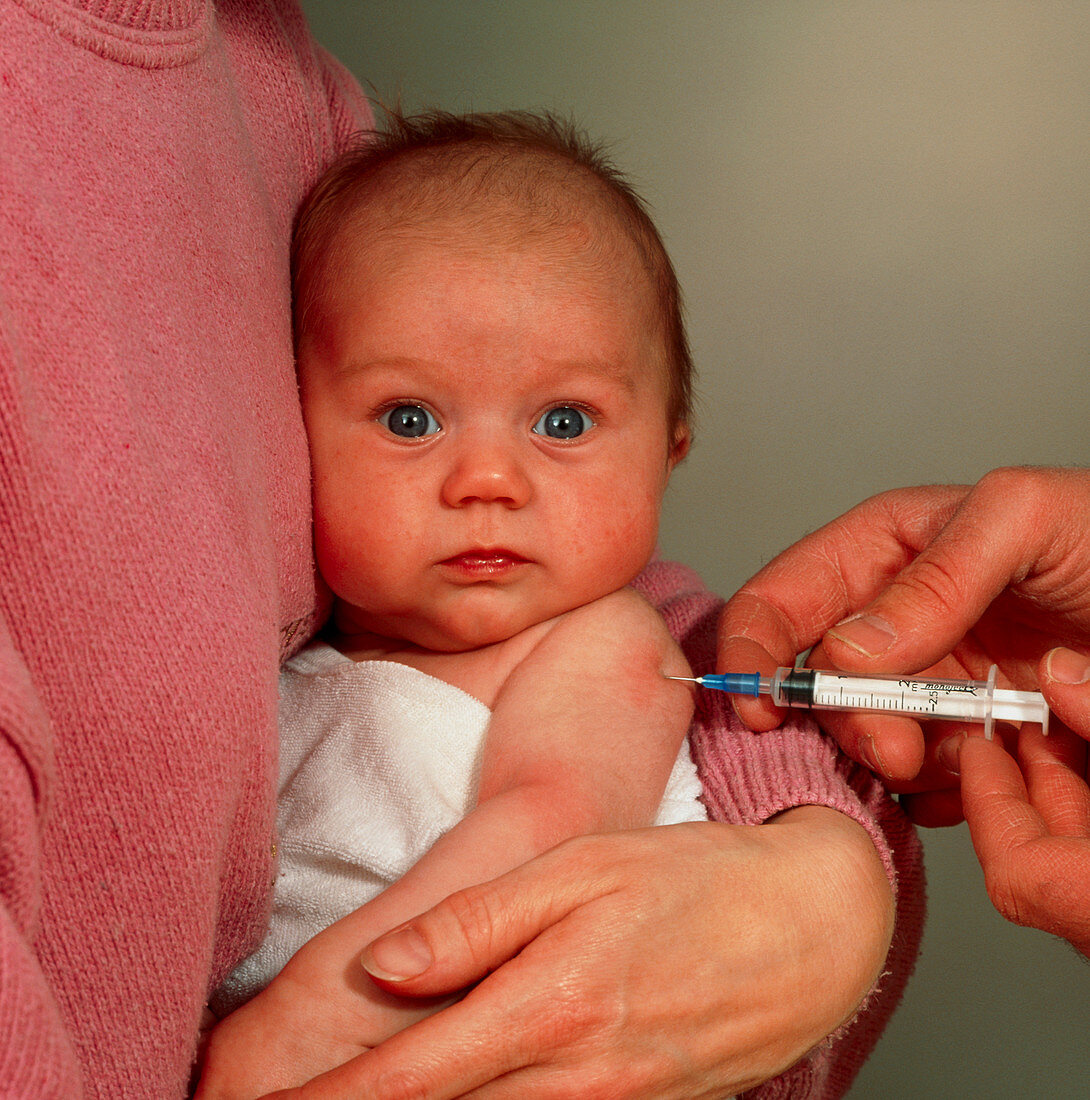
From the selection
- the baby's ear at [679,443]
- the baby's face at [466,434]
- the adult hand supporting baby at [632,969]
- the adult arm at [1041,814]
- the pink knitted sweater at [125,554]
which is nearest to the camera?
the pink knitted sweater at [125,554]

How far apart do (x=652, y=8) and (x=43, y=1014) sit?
2375 millimetres

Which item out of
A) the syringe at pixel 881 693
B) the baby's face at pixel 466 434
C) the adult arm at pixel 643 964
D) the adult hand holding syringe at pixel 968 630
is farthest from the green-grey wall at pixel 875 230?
the adult arm at pixel 643 964

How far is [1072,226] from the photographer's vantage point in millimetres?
2357

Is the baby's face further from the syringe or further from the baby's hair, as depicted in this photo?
the syringe

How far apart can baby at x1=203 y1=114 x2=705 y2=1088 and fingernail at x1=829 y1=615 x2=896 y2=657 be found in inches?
6.5

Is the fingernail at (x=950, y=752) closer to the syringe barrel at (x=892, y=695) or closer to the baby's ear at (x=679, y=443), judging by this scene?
the syringe barrel at (x=892, y=695)

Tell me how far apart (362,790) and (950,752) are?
1.89 ft

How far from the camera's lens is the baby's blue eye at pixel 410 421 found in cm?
106

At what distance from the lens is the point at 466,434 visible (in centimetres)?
104

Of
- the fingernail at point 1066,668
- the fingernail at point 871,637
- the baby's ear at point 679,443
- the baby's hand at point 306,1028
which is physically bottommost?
the baby's hand at point 306,1028

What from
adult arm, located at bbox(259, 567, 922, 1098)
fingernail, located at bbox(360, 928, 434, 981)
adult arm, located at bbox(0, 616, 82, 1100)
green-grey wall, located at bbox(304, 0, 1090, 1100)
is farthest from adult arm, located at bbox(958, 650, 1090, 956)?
green-grey wall, located at bbox(304, 0, 1090, 1100)

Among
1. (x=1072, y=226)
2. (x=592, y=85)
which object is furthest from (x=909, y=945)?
(x=592, y=85)

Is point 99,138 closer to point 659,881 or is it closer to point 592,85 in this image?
point 659,881

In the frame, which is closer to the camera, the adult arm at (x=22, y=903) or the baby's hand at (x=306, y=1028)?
the adult arm at (x=22, y=903)
